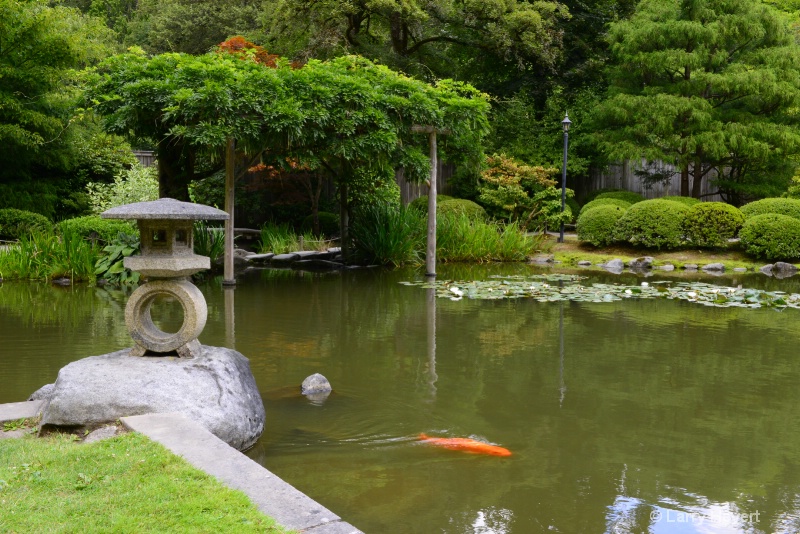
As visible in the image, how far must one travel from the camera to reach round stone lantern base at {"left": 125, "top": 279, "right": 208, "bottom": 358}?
207 inches

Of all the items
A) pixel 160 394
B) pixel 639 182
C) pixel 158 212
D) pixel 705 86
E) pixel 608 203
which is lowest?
pixel 160 394

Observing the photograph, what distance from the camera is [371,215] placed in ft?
50.0

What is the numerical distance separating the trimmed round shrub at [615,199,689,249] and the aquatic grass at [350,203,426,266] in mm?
5098

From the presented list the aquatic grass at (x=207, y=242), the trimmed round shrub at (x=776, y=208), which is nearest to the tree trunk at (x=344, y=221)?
the aquatic grass at (x=207, y=242)

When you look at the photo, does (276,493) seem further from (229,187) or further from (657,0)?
(657,0)

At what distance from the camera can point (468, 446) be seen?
15.6 feet

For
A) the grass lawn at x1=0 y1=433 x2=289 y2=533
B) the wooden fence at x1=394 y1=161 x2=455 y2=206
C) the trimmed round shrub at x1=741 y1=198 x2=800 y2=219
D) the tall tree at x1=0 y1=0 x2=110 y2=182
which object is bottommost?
the grass lawn at x1=0 y1=433 x2=289 y2=533

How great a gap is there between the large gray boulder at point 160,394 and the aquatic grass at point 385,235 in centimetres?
1009

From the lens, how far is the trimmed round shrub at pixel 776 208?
16578 millimetres

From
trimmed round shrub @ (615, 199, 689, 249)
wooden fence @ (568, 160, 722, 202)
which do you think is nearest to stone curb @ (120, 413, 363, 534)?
trimmed round shrub @ (615, 199, 689, 249)

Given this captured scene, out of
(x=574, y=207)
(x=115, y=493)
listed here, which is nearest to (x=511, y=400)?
(x=115, y=493)

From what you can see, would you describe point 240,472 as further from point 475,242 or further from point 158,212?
point 475,242

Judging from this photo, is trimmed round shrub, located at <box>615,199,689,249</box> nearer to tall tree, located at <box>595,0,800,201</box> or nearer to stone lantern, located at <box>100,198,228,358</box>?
tall tree, located at <box>595,0,800,201</box>

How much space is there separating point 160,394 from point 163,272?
3.49 ft
